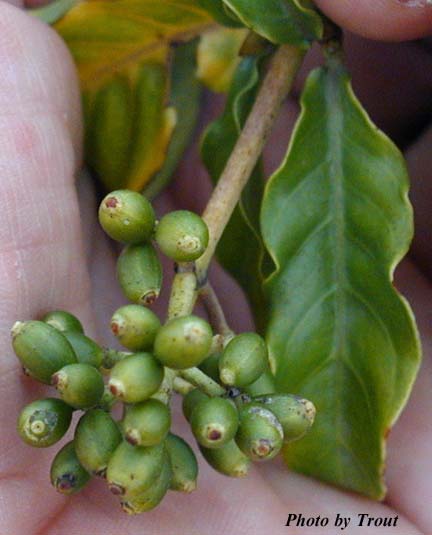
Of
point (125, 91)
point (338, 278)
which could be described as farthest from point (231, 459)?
point (125, 91)

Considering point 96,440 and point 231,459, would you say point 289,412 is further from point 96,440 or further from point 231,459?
point 96,440

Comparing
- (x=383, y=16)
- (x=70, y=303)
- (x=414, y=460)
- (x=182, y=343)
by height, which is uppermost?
(x=383, y=16)

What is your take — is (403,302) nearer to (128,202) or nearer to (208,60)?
(128,202)

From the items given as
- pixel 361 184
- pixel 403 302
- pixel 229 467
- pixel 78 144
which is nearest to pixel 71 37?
pixel 78 144

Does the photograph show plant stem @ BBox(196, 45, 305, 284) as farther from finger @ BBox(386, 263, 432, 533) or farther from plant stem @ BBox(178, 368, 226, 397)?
finger @ BBox(386, 263, 432, 533)

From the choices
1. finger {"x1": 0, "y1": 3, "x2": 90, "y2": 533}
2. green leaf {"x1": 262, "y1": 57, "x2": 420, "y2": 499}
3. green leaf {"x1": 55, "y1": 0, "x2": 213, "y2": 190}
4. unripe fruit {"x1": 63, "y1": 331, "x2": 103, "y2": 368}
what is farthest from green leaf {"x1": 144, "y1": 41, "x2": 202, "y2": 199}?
unripe fruit {"x1": 63, "y1": 331, "x2": 103, "y2": 368}

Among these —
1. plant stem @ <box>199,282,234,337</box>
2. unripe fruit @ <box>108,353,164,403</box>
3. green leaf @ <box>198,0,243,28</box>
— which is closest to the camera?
unripe fruit @ <box>108,353,164,403</box>

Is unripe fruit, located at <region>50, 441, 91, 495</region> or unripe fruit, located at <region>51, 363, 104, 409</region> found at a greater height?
unripe fruit, located at <region>51, 363, 104, 409</region>
